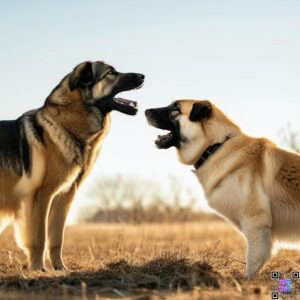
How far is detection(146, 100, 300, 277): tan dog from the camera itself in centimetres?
609

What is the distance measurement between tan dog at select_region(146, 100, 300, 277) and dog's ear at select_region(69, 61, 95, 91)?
113 centimetres

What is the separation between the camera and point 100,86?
285 inches

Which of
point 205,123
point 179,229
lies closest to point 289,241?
point 205,123

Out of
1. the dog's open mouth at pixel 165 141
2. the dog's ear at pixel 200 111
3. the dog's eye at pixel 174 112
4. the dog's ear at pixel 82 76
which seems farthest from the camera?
the dog's ear at pixel 82 76

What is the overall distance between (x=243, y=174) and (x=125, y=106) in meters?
1.95

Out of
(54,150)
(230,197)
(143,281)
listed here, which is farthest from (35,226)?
(230,197)

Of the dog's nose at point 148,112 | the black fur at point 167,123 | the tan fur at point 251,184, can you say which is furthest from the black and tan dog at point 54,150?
the tan fur at point 251,184

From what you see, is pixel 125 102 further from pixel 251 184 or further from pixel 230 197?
pixel 251 184

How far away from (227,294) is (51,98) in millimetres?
3706

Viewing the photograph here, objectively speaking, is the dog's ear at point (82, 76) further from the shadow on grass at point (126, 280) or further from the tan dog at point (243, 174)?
the shadow on grass at point (126, 280)

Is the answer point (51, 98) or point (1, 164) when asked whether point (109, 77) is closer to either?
point (51, 98)

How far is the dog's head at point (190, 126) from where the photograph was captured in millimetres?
6551

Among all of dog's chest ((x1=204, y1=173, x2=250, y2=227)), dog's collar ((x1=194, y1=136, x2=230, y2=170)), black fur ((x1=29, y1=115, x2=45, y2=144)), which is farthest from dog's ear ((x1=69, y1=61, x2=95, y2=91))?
dog's chest ((x1=204, y1=173, x2=250, y2=227))

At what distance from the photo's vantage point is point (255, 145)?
6457 millimetres
